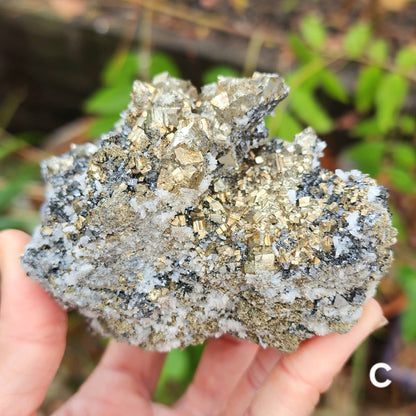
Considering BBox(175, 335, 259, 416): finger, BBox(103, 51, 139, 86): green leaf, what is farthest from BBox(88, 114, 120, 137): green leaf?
BBox(175, 335, 259, 416): finger

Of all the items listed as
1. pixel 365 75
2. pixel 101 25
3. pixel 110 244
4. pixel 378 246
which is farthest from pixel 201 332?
pixel 101 25

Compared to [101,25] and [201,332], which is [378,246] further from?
[101,25]

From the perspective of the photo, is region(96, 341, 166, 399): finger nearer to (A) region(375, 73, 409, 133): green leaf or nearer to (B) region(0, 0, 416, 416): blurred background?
(B) region(0, 0, 416, 416): blurred background

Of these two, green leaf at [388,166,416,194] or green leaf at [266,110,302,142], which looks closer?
green leaf at [266,110,302,142]

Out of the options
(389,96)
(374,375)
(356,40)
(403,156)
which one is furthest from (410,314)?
(356,40)

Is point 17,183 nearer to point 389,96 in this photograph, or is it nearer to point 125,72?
point 125,72
